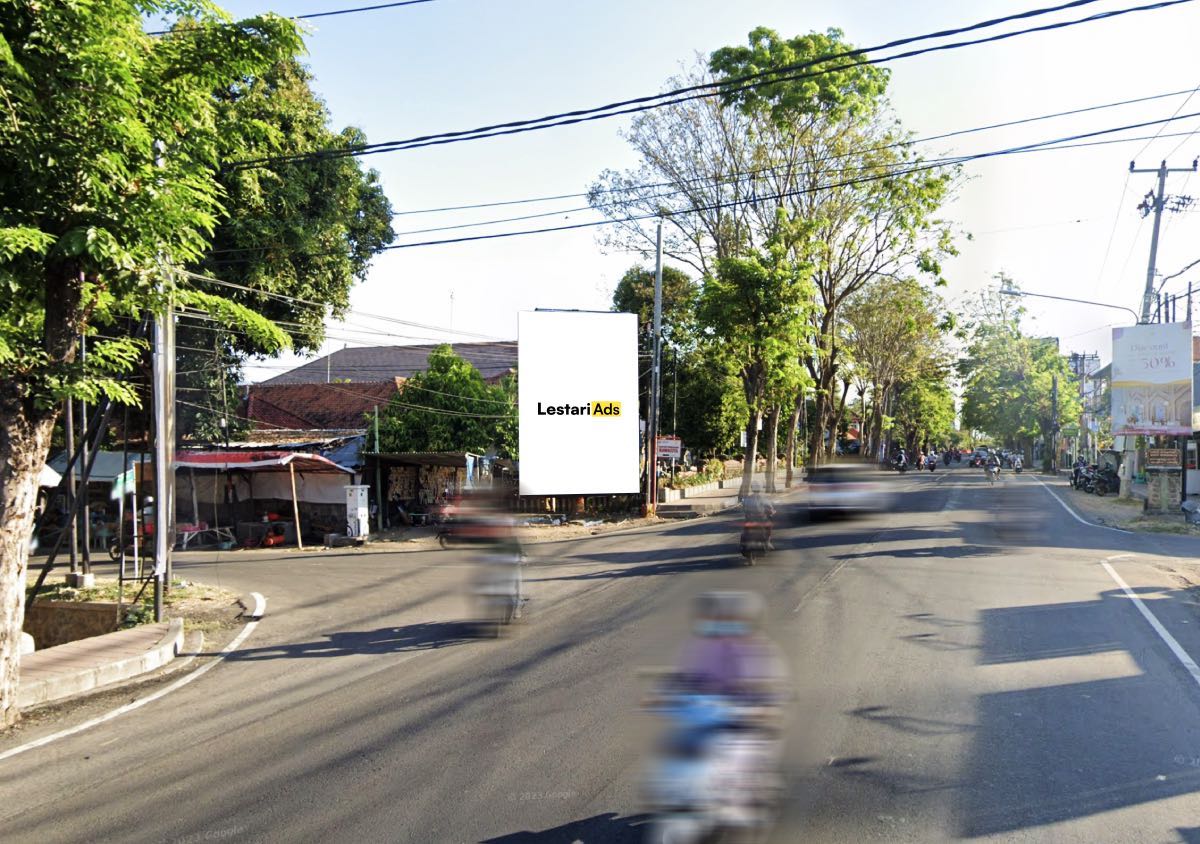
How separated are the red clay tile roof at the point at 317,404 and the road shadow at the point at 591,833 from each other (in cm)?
3707

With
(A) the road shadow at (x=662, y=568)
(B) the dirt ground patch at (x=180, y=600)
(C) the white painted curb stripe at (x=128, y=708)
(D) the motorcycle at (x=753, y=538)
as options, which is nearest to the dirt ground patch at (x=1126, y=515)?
(A) the road shadow at (x=662, y=568)

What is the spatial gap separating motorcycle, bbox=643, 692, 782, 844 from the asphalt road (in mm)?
469

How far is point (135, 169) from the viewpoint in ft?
26.4

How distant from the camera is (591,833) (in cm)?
506

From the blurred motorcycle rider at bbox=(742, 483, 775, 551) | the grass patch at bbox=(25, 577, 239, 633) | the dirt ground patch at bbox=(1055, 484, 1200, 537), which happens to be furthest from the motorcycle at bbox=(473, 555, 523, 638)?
the dirt ground patch at bbox=(1055, 484, 1200, 537)

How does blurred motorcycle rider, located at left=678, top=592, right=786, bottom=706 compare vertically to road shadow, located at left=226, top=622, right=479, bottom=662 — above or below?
above

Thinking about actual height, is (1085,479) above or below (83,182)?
below

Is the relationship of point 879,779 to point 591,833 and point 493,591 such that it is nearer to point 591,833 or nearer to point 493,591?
point 591,833

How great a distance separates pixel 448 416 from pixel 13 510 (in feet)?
78.3

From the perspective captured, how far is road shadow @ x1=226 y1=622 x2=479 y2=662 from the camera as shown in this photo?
10.4 m

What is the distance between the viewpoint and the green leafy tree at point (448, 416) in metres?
31.8

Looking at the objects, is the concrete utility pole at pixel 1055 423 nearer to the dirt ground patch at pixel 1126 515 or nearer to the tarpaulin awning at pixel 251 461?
the dirt ground patch at pixel 1126 515

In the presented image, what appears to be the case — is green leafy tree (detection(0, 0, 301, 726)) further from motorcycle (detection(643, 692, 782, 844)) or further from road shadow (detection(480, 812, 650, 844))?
motorcycle (detection(643, 692, 782, 844))

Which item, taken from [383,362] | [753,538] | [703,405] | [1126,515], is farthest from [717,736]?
[383,362]
